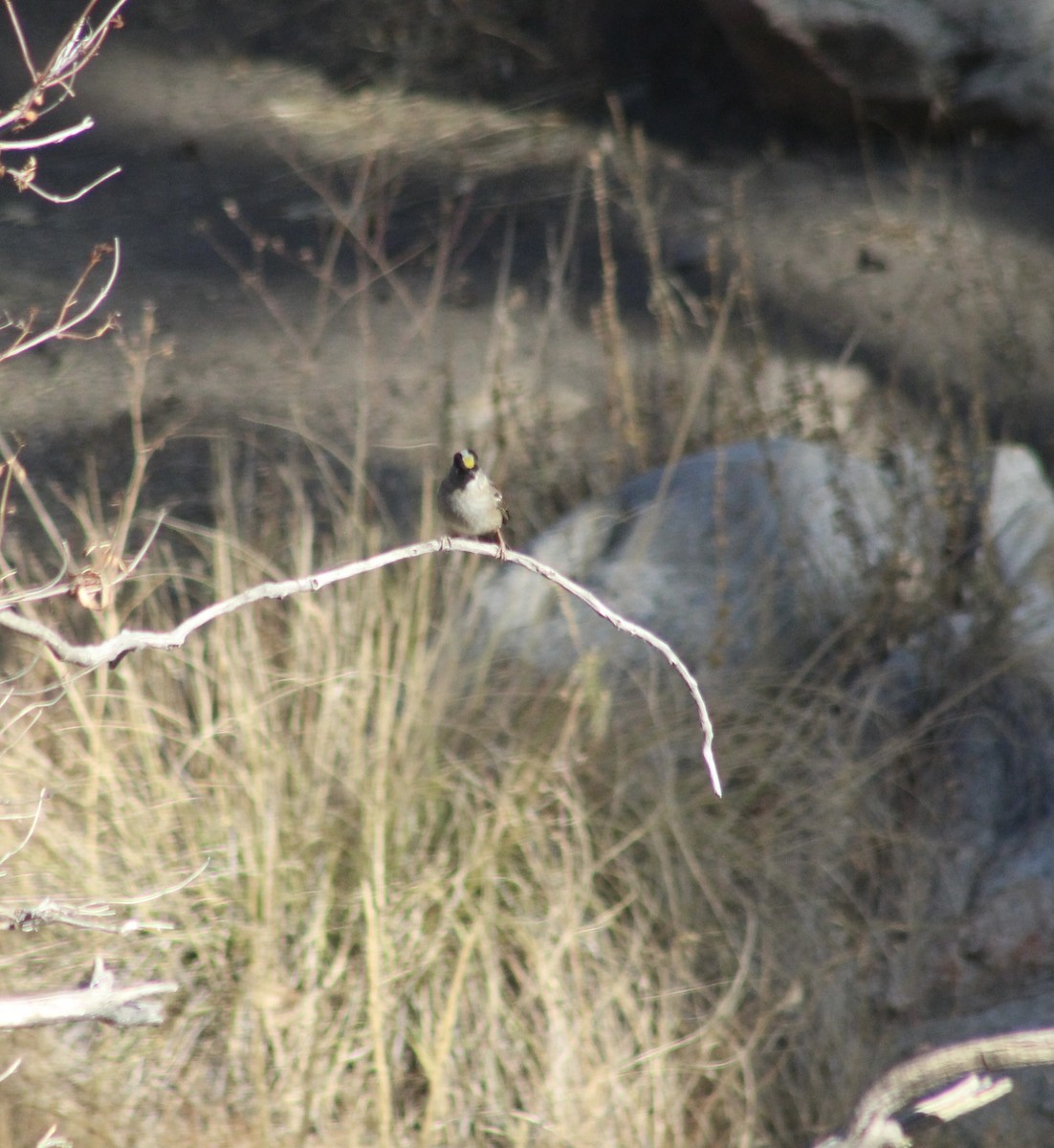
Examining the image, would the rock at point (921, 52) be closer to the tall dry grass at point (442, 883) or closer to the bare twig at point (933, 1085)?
the tall dry grass at point (442, 883)

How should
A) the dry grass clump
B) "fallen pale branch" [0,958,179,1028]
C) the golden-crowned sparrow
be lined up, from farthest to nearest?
the dry grass clump → the golden-crowned sparrow → "fallen pale branch" [0,958,179,1028]

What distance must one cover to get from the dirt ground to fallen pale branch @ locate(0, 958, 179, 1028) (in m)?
2.68

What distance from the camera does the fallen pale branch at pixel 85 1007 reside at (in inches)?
52.0

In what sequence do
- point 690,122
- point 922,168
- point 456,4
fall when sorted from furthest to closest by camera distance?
point 456,4 → point 690,122 → point 922,168

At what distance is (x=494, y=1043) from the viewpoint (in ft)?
9.68

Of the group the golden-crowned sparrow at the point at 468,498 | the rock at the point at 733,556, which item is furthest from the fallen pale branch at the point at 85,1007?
the rock at the point at 733,556

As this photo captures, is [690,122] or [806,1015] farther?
[690,122]

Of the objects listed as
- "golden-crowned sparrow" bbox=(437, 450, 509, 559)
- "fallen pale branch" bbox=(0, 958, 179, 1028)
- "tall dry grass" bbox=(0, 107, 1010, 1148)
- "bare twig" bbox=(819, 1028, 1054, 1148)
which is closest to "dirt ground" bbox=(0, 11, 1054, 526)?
"tall dry grass" bbox=(0, 107, 1010, 1148)

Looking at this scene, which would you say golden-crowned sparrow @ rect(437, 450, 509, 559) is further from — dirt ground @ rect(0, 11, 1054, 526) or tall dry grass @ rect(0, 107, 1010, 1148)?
dirt ground @ rect(0, 11, 1054, 526)

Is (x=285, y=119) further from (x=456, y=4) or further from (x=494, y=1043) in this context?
(x=494, y=1043)

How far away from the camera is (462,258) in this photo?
5688mm

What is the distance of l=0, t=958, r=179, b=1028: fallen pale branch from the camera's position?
1320 millimetres

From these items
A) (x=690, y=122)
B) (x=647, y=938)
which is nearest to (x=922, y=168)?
(x=690, y=122)

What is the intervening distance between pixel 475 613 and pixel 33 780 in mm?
1118
